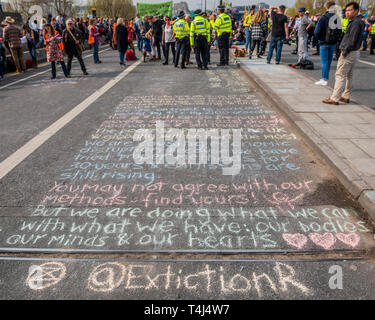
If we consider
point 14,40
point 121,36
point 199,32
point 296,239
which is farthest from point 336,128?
point 14,40

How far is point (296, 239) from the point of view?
2.78 meters

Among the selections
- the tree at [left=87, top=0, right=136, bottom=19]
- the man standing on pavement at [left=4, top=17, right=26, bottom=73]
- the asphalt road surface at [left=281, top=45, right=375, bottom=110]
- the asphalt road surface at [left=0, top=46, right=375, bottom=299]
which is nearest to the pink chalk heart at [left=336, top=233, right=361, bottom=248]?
the asphalt road surface at [left=0, top=46, right=375, bottom=299]

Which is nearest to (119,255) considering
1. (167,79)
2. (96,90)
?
(96,90)

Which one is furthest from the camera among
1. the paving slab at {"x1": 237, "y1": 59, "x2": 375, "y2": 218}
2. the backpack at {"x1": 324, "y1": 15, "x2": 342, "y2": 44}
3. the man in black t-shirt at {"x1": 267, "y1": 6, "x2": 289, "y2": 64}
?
the man in black t-shirt at {"x1": 267, "y1": 6, "x2": 289, "y2": 64}

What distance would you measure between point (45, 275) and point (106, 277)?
0.52 meters

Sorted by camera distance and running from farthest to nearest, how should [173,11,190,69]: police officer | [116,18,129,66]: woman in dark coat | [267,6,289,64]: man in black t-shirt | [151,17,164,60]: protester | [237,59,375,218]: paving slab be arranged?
[151,17,164,60]: protester → [116,18,129,66]: woman in dark coat → [173,11,190,69]: police officer → [267,6,289,64]: man in black t-shirt → [237,59,375,218]: paving slab

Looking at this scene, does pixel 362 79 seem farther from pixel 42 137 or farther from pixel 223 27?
pixel 42 137

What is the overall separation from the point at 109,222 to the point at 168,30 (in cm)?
1189

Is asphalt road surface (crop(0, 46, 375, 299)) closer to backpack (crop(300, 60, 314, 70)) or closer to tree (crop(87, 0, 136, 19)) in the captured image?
backpack (crop(300, 60, 314, 70))

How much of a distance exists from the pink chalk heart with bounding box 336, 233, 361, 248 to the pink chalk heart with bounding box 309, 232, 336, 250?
0.07 metres

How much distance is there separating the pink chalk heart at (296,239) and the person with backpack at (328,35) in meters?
6.69

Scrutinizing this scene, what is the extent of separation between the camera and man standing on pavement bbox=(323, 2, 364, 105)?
5.76m
